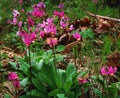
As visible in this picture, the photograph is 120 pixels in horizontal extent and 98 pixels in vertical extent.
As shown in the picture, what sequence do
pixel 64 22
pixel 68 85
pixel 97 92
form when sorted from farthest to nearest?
pixel 64 22 < pixel 97 92 < pixel 68 85

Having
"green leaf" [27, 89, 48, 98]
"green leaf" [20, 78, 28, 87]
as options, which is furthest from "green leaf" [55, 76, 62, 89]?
"green leaf" [20, 78, 28, 87]

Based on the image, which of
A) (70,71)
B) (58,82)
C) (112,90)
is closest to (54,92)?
(58,82)

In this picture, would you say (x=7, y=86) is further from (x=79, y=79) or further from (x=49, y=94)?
(x=79, y=79)

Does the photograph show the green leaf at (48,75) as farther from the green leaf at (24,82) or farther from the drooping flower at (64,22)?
the drooping flower at (64,22)

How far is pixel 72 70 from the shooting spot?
278cm

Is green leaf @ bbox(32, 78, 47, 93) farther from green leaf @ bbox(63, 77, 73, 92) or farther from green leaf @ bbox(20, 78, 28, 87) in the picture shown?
green leaf @ bbox(63, 77, 73, 92)

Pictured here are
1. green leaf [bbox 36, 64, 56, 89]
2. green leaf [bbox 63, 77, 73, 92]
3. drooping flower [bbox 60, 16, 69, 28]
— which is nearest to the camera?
green leaf [bbox 63, 77, 73, 92]

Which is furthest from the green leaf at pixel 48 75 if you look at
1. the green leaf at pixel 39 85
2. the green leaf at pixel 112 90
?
the green leaf at pixel 112 90

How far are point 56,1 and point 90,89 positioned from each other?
15.9 ft

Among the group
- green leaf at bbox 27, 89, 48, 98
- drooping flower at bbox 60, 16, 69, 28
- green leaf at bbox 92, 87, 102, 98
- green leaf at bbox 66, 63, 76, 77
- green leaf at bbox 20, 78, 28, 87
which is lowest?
green leaf at bbox 92, 87, 102, 98

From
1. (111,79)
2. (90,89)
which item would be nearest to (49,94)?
(90,89)

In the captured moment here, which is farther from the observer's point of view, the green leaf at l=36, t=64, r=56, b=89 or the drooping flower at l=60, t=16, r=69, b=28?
the drooping flower at l=60, t=16, r=69, b=28

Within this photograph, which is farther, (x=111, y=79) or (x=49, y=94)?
(x=111, y=79)

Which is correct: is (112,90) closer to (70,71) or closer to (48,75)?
(70,71)
